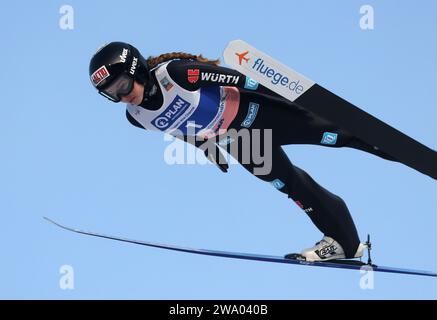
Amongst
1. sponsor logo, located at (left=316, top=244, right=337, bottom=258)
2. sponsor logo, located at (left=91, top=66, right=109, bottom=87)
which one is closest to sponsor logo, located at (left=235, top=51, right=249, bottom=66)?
sponsor logo, located at (left=91, top=66, right=109, bottom=87)

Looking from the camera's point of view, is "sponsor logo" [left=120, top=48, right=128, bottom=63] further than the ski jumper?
No

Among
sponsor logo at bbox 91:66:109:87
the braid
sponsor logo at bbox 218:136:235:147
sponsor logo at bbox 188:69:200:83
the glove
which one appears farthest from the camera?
the glove

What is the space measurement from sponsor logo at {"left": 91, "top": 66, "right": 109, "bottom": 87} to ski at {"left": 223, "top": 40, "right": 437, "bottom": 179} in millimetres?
975

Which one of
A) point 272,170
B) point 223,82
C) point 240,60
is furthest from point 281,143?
point 240,60

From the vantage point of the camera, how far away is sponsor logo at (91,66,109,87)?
5.97 metres

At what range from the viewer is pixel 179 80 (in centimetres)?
612

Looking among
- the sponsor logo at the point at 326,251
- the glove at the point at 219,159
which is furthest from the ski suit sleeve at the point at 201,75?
the sponsor logo at the point at 326,251

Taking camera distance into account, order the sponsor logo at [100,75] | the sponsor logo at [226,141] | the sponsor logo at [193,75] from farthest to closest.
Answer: the sponsor logo at [226,141] < the sponsor logo at [193,75] < the sponsor logo at [100,75]

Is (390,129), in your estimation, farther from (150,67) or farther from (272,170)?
(150,67)

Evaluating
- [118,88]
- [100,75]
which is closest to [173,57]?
[118,88]

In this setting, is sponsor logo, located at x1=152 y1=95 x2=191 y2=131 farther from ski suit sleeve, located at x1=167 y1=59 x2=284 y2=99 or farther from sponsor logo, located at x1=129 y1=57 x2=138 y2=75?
sponsor logo, located at x1=129 y1=57 x2=138 y2=75

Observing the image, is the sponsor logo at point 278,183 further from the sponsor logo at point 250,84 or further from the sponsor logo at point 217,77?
the sponsor logo at point 217,77

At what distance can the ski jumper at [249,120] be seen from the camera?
6.15 metres

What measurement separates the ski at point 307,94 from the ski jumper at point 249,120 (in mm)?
538
